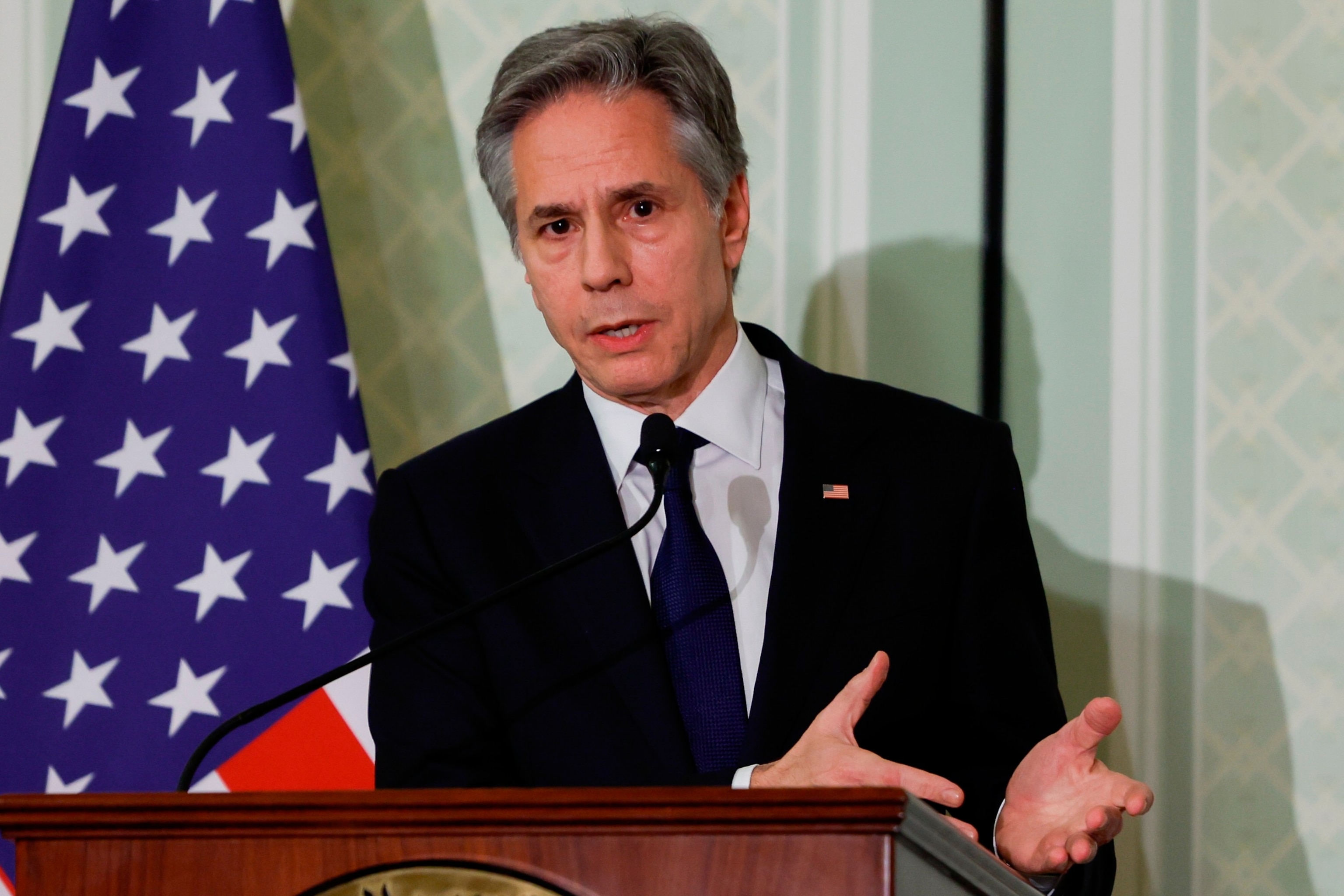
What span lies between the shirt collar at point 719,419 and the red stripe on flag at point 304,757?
0.66m

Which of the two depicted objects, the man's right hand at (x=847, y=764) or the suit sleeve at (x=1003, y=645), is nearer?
the man's right hand at (x=847, y=764)

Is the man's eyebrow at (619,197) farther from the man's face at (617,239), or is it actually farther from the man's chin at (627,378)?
the man's chin at (627,378)

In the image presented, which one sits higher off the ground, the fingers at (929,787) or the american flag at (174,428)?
the american flag at (174,428)

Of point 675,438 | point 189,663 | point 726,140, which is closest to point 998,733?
point 675,438

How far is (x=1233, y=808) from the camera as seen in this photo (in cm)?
254

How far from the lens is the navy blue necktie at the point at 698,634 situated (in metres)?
1.76

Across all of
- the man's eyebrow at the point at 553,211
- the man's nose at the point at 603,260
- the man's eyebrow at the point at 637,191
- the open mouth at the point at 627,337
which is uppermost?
the man's eyebrow at the point at 637,191

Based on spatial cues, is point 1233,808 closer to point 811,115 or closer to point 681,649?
point 681,649

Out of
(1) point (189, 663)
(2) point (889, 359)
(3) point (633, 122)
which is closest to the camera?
(3) point (633, 122)

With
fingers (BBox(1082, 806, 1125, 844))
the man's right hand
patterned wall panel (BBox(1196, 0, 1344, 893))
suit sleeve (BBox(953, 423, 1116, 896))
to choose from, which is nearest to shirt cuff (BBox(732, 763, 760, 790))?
the man's right hand

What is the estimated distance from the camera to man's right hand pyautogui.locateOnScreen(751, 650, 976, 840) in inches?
46.4

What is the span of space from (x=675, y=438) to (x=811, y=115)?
4.20 ft

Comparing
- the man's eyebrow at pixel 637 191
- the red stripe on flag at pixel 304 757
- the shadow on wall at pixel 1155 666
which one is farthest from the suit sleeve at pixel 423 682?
the shadow on wall at pixel 1155 666

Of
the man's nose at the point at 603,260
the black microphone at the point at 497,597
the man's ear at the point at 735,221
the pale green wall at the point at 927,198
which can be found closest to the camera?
the black microphone at the point at 497,597
